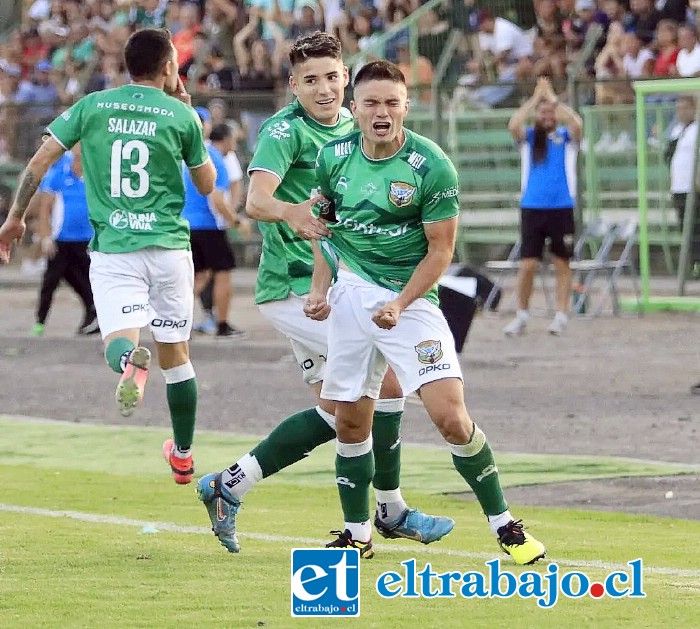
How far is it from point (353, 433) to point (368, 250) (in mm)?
772

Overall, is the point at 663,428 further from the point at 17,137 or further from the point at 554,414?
the point at 17,137

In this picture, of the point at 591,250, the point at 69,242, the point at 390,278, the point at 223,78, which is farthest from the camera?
the point at 223,78

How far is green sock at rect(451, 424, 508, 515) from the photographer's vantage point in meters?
6.84

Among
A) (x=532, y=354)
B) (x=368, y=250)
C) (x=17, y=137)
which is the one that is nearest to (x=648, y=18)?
(x=532, y=354)

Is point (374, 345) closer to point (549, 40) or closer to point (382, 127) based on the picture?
point (382, 127)

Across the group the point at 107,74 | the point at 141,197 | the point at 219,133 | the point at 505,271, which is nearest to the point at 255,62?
the point at 107,74

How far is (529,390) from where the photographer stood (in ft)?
44.7

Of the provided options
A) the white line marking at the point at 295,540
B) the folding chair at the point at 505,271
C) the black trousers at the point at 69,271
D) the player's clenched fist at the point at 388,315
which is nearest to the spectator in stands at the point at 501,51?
the folding chair at the point at 505,271

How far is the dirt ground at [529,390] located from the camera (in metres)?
10.4

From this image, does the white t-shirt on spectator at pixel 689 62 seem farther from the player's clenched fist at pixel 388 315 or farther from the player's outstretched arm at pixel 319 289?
the player's clenched fist at pixel 388 315

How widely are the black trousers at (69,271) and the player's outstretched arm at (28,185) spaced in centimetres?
941

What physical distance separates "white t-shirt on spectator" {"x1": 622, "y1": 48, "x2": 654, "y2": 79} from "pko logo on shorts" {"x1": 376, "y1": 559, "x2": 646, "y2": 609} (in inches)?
604

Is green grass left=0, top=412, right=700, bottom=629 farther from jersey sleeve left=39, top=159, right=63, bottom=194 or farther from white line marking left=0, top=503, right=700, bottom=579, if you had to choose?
jersey sleeve left=39, top=159, right=63, bottom=194

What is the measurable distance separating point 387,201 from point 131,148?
243cm
